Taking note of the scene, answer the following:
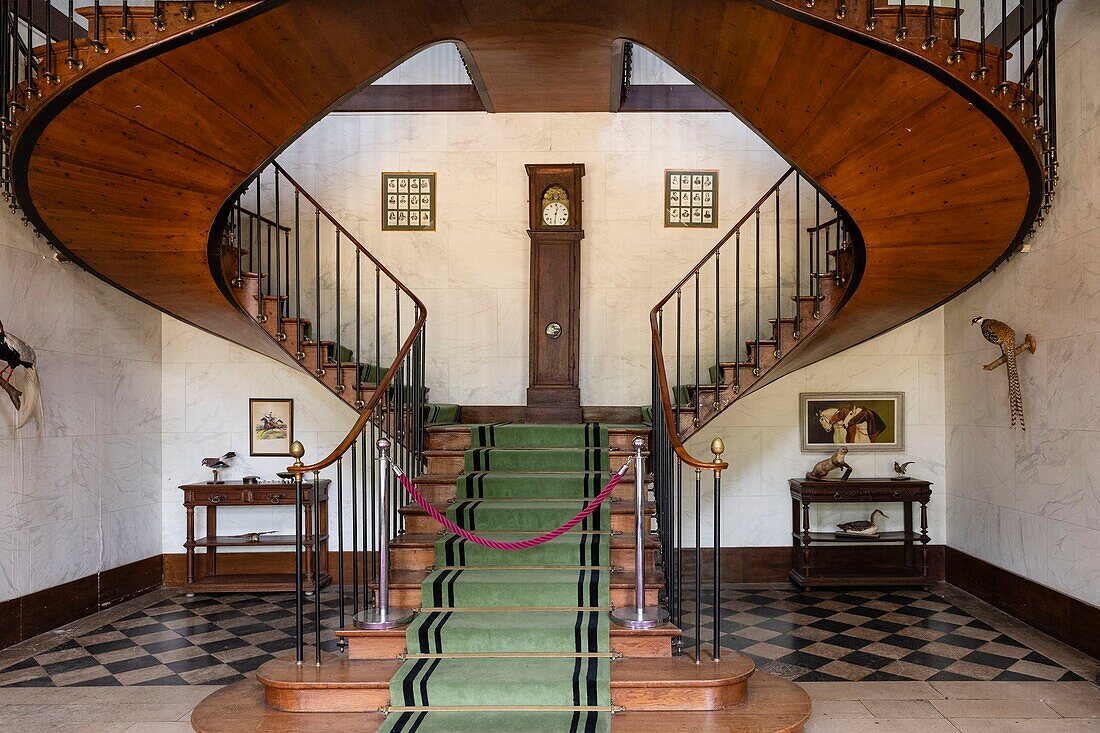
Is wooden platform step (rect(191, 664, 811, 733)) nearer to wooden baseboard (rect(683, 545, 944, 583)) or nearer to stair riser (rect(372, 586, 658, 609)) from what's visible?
stair riser (rect(372, 586, 658, 609))

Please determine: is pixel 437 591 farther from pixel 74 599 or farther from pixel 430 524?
pixel 74 599

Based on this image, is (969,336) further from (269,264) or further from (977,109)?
(269,264)

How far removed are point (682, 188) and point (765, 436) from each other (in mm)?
2272

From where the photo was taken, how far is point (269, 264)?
700 cm

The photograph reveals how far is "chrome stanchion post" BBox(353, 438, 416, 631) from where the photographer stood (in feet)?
13.7

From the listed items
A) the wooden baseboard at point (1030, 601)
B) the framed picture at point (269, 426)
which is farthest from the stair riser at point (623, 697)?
the framed picture at point (269, 426)

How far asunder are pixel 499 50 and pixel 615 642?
152 inches

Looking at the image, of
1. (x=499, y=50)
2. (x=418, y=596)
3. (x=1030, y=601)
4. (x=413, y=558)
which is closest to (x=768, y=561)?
(x=1030, y=601)

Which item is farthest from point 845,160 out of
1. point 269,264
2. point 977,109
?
point 269,264

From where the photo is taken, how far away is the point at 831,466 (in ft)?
22.9

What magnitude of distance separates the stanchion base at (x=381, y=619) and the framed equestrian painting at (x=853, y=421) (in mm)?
4263

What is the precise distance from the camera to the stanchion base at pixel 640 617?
4133 mm

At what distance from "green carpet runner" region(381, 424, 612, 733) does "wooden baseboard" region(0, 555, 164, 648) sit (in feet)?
9.65

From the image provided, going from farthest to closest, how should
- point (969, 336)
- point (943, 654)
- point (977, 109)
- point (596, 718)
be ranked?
point (969, 336), point (943, 654), point (977, 109), point (596, 718)
